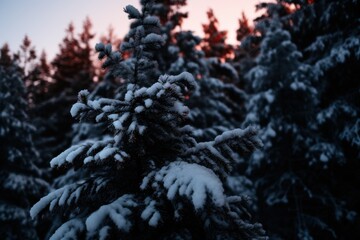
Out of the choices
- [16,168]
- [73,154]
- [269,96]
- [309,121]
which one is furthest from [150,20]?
[16,168]

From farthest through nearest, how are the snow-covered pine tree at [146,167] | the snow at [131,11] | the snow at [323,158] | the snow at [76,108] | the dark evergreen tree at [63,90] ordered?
the dark evergreen tree at [63,90]
the snow at [323,158]
the snow at [131,11]
the snow at [76,108]
the snow-covered pine tree at [146,167]

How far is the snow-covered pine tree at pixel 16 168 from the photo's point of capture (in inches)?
523

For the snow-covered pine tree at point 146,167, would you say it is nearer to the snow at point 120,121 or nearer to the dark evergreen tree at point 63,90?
the snow at point 120,121

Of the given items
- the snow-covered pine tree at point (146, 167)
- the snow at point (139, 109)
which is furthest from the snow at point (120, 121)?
the snow at point (139, 109)

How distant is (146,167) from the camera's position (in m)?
4.28

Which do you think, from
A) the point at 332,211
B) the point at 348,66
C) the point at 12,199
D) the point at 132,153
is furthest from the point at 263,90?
the point at 12,199

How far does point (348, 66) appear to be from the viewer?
10203 millimetres

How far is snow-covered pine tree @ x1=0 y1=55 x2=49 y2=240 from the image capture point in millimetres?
13297

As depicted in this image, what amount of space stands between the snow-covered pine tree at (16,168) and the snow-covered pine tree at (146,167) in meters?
11.1

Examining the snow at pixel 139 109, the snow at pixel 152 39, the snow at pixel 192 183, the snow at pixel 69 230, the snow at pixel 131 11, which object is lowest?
the snow at pixel 69 230

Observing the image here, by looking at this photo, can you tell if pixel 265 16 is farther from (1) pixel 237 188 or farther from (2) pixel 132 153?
(2) pixel 132 153

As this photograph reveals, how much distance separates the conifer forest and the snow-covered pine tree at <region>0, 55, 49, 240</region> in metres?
0.06

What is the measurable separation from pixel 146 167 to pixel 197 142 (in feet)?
15.3

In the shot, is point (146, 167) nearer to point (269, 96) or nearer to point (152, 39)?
point (152, 39)
